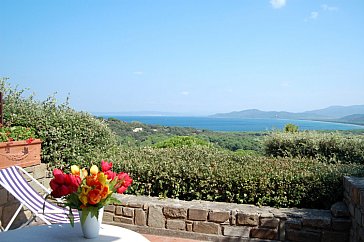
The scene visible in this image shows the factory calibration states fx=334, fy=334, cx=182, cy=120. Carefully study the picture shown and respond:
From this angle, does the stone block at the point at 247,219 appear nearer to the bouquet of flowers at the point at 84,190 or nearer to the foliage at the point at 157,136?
the bouquet of flowers at the point at 84,190

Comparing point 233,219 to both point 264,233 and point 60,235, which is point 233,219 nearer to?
point 264,233

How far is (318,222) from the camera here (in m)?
3.31

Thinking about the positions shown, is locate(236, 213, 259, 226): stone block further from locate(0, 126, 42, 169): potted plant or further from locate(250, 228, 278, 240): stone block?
locate(0, 126, 42, 169): potted plant

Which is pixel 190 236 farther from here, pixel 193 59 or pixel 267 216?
pixel 193 59

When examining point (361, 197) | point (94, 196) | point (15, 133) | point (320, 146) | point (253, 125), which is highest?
point (15, 133)

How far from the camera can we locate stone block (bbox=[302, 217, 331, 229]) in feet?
10.8

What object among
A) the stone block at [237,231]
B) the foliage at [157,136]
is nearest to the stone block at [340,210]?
the stone block at [237,231]

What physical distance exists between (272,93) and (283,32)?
1320cm

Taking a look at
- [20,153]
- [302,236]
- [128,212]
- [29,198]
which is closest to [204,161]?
[128,212]

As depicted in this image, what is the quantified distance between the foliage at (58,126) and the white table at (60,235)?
2.56 metres

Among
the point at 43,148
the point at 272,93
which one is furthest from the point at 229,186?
the point at 272,93

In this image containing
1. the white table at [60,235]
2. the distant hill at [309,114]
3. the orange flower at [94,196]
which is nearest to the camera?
the orange flower at [94,196]

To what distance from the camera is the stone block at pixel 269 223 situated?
3.42 m

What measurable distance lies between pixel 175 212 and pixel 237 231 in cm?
69
